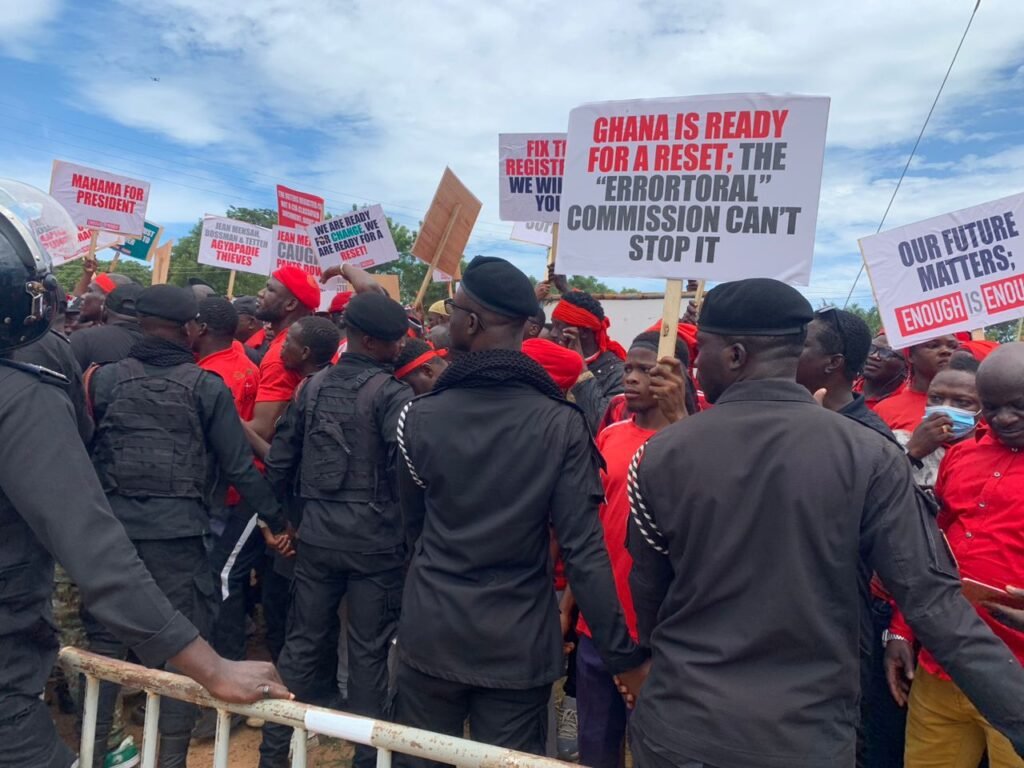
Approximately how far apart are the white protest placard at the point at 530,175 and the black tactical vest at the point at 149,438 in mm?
4442

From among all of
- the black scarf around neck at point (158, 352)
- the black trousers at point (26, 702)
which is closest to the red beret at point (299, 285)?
the black scarf around neck at point (158, 352)

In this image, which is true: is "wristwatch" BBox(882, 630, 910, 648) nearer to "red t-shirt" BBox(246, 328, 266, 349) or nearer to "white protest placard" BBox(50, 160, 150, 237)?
"red t-shirt" BBox(246, 328, 266, 349)

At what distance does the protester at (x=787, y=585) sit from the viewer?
1.73 metres

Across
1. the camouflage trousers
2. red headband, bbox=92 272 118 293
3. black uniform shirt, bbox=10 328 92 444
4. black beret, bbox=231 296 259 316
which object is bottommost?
the camouflage trousers

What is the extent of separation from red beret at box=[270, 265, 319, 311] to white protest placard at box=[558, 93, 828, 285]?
2.37 metres

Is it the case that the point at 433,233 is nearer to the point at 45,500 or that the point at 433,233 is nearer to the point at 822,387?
the point at 822,387

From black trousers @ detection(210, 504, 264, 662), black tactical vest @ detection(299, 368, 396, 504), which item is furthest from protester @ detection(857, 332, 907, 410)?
black trousers @ detection(210, 504, 264, 662)

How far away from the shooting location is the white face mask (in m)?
3.19

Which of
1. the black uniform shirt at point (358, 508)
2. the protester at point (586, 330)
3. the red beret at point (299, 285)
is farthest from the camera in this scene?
the protester at point (586, 330)

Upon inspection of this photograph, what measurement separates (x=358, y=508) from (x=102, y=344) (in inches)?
84.9

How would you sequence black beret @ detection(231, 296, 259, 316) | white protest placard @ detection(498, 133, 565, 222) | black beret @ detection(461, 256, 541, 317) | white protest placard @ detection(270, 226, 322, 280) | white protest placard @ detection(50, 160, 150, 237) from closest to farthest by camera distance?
black beret @ detection(461, 256, 541, 317), black beret @ detection(231, 296, 259, 316), white protest placard @ detection(498, 133, 565, 222), white protest placard @ detection(50, 160, 150, 237), white protest placard @ detection(270, 226, 322, 280)

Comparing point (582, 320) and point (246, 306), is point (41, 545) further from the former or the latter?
point (246, 306)

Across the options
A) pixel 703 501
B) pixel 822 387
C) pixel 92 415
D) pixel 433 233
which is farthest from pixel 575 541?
pixel 433 233

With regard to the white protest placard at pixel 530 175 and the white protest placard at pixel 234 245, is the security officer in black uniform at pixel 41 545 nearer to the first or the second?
the white protest placard at pixel 530 175
